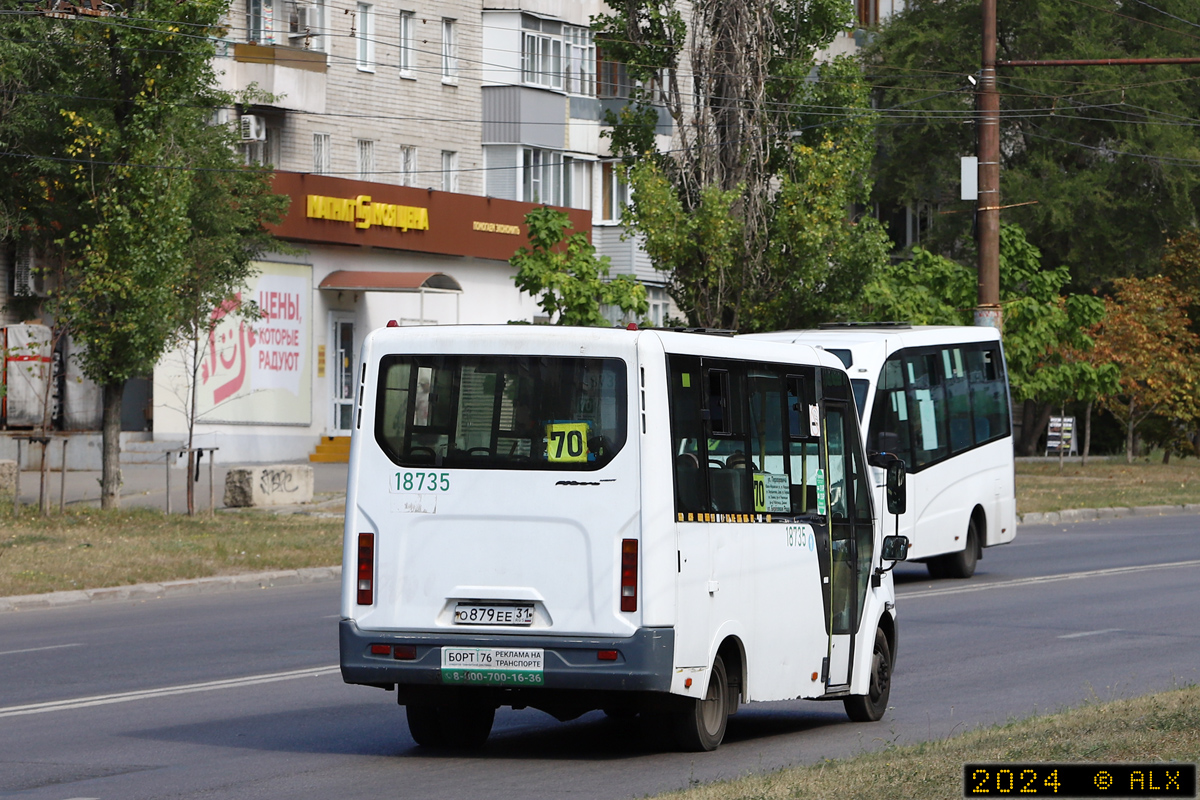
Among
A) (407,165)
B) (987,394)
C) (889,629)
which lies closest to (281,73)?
(407,165)

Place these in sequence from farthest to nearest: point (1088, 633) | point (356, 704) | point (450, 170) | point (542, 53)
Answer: point (542, 53)
point (450, 170)
point (1088, 633)
point (356, 704)

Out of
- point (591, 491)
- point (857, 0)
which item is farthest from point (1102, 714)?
point (857, 0)

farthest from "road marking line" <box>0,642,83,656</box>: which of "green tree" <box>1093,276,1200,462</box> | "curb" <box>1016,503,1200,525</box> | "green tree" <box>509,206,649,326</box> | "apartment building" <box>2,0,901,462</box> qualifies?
"green tree" <box>1093,276,1200,462</box>

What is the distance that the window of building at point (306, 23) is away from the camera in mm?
45875

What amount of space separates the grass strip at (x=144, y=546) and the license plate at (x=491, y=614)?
37.1ft

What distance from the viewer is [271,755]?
1049cm

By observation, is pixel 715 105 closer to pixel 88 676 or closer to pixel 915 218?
pixel 88 676

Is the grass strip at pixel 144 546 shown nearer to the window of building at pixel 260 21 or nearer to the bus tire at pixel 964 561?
the bus tire at pixel 964 561

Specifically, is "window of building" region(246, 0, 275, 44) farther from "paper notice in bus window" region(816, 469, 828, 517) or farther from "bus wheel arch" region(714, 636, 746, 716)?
"bus wheel arch" region(714, 636, 746, 716)

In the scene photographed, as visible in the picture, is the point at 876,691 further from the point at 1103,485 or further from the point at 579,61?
the point at 579,61

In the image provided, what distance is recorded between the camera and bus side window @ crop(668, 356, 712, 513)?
1020 cm

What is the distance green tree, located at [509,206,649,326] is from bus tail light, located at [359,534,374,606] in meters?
19.5

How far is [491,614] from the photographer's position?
10.1 metres

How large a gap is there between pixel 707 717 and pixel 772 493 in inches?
53.8
